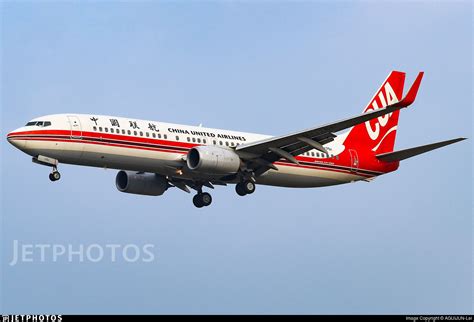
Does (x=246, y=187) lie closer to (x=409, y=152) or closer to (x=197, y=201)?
(x=197, y=201)

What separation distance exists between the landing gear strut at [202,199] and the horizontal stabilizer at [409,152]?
10.1m

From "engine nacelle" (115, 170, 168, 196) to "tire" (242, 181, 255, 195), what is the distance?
16.8 feet

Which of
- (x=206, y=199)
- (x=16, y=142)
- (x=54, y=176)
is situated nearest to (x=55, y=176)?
(x=54, y=176)

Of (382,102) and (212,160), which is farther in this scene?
(382,102)

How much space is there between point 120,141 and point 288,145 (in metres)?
9.06

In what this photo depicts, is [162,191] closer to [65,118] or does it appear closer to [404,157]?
[65,118]

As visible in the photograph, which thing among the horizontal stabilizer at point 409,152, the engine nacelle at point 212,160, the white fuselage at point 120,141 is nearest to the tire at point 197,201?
the white fuselage at point 120,141

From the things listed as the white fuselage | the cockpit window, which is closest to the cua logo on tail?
the white fuselage

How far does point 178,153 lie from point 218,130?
3.33 metres

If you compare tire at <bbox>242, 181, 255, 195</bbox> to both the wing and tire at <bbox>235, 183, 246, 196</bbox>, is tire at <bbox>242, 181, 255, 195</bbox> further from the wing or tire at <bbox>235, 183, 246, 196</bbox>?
the wing

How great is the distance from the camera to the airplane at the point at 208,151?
52.5 metres

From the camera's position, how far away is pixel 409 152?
58438mm

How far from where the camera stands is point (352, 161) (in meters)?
61.2

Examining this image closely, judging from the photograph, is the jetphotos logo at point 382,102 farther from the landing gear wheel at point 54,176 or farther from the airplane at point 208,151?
the landing gear wheel at point 54,176
